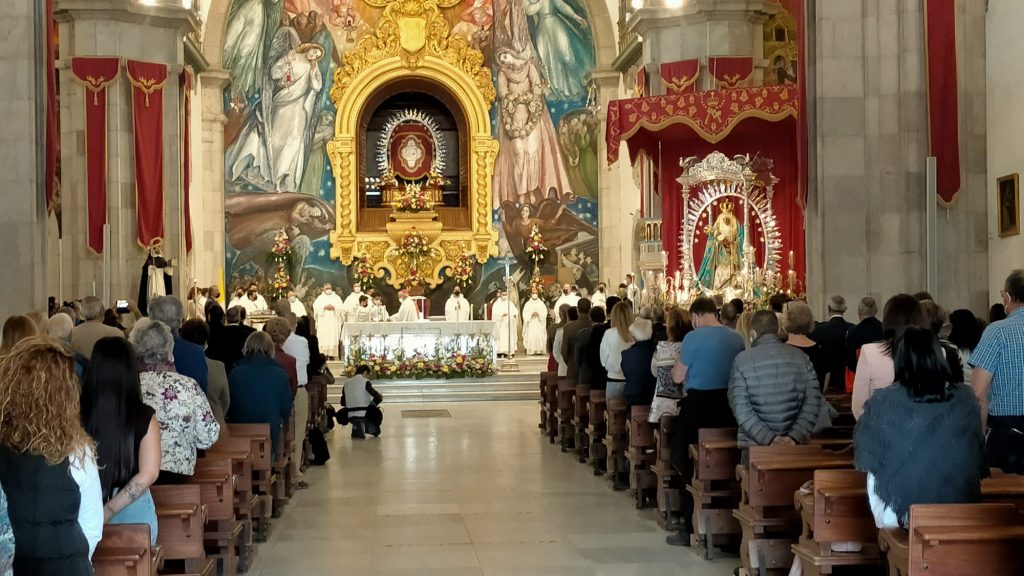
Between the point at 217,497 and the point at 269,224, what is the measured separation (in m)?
20.3

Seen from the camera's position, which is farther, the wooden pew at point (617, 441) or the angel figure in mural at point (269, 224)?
the angel figure in mural at point (269, 224)

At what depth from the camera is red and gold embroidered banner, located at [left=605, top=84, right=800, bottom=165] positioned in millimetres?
17484

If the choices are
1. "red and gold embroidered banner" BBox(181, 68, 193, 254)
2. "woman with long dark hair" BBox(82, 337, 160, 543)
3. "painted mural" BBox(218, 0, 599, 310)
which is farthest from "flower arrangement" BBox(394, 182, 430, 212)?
"woman with long dark hair" BBox(82, 337, 160, 543)

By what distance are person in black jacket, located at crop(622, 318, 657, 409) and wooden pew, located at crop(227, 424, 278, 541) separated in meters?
2.91

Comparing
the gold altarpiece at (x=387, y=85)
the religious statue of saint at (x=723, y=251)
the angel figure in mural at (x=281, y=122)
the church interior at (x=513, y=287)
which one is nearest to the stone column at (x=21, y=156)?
the church interior at (x=513, y=287)

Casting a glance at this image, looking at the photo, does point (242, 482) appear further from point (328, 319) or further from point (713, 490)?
point (328, 319)

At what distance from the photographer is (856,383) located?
661 cm

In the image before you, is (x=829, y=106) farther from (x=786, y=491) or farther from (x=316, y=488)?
(x=786, y=491)

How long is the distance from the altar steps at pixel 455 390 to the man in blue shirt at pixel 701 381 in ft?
36.4

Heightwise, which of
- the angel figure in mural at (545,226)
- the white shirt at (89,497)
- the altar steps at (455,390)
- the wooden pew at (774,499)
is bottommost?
the altar steps at (455,390)

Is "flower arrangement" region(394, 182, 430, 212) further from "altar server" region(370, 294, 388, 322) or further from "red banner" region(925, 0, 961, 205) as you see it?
"red banner" region(925, 0, 961, 205)

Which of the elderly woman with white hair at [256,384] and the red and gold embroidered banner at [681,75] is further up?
the red and gold embroidered banner at [681,75]

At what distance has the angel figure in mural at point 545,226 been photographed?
89.9 feet

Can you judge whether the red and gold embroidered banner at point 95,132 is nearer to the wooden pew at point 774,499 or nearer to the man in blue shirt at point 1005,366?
the wooden pew at point 774,499
